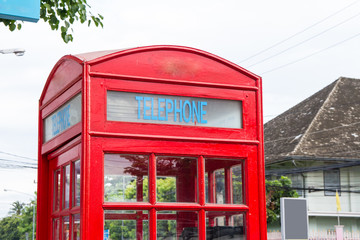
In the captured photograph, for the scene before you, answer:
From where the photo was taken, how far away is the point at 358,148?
31.4 metres

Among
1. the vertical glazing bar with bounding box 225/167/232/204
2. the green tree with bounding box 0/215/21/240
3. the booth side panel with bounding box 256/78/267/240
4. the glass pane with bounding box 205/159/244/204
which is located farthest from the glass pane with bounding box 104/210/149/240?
the green tree with bounding box 0/215/21/240

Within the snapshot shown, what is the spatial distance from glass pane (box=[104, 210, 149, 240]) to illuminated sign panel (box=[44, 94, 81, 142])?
0.82m

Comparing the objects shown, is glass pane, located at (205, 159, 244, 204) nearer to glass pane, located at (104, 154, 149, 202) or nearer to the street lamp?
glass pane, located at (104, 154, 149, 202)

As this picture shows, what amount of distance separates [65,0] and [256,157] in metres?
3.41

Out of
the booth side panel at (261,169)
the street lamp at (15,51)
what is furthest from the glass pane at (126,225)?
the street lamp at (15,51)

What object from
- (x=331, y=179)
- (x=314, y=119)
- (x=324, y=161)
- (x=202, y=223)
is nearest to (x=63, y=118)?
(x=202, y=223)

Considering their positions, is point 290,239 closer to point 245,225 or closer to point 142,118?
point 245,225

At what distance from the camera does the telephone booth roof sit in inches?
202

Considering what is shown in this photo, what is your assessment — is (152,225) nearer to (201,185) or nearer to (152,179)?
(152,179)

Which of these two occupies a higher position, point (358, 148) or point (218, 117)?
point (358, 148)

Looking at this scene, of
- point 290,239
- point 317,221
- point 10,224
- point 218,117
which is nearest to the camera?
point 218,117

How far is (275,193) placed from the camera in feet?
92.6

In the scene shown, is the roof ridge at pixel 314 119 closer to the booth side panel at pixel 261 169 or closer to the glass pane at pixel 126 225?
the booth side panel at pixel 261 169

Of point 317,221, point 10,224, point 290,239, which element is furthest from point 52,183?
point 10,224
